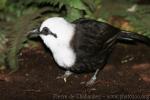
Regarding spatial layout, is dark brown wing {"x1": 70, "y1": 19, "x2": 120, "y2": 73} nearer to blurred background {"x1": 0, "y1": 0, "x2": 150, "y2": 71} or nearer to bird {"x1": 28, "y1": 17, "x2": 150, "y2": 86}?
bird {"x1": 28, "y1": 17, "x2": 150, "y2": 86}

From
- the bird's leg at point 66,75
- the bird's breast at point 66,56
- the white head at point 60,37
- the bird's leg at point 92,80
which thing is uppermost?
the white head at point 60,37

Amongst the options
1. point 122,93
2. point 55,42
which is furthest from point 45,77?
point 122,93

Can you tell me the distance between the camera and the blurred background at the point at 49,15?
286 inches

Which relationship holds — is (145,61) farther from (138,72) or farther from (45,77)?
(45,77)

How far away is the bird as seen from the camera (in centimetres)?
675

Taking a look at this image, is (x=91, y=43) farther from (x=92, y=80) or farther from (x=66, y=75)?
(x=66, y=75)

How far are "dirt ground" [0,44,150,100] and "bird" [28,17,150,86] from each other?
0.16m

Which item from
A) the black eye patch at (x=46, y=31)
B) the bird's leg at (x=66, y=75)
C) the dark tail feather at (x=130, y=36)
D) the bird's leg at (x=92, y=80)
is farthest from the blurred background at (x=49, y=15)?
the bird's leg at (x=92, y=80)

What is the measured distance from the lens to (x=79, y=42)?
6812 mm

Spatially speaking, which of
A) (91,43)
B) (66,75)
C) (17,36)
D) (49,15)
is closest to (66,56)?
(91,43)

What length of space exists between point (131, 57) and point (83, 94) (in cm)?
109

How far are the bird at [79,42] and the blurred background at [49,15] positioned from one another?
0.29 m

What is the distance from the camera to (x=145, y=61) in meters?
7.38

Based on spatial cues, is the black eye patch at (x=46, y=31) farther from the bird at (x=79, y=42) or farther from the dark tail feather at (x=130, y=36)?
the dark tail feather at (x=130, y=36)
